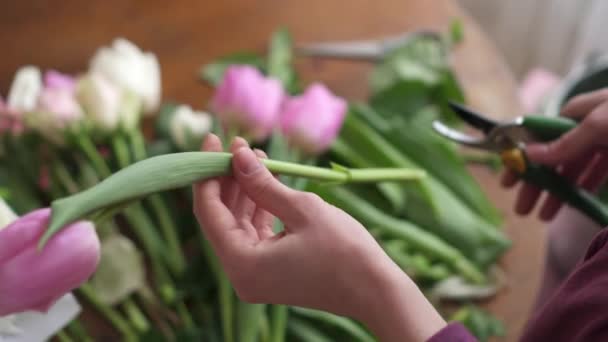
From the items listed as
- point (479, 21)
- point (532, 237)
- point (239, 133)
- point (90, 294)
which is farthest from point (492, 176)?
point (479, 21)

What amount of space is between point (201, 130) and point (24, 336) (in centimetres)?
23

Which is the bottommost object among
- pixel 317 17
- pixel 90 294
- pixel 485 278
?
pixel 485 278

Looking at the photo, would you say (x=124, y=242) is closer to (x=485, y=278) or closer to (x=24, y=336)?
(x=24, y=336)

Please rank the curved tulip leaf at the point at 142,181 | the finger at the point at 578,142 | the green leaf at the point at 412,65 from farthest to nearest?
1. the green leaf at the point at 412,65
2. the finger at the point at 578,142
3. the curved tulip leaf at the point at 142,181

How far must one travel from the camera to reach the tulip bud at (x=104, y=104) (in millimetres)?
473

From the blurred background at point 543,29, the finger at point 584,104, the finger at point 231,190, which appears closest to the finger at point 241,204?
the finger at point 231,190

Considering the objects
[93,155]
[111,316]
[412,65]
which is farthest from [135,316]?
[412,65]

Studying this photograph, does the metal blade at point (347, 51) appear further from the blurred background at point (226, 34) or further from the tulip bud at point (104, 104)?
the tulip bud at point (104, 104)

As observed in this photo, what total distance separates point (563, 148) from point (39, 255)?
273 mm

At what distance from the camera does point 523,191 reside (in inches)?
17.2

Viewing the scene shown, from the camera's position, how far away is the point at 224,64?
1.95ft

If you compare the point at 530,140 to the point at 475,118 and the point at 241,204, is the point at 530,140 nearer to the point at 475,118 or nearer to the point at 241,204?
the point at 475,118

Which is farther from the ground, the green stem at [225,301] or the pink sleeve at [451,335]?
the green stem at [225,301]

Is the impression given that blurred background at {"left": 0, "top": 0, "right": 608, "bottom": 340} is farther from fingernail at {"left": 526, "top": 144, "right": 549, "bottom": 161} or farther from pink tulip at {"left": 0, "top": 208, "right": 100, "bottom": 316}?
pink tulip at {"left": 0, "top": 208, "right": 100, "bottom": 316}
